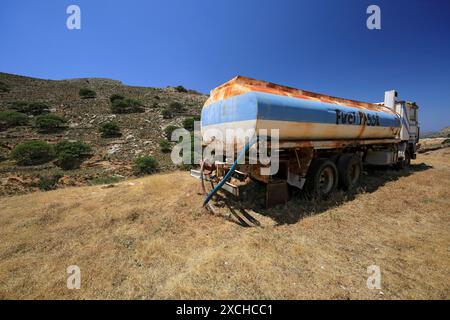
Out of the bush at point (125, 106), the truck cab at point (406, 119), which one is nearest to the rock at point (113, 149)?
the bush at point (125, 106)

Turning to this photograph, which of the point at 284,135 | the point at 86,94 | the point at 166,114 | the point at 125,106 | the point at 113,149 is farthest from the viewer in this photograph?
the point at 86,94

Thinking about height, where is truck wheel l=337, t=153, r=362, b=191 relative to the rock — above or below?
below

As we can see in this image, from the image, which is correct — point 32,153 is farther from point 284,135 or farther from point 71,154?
point 284,135

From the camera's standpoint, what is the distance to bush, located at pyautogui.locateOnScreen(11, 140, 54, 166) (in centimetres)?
1182

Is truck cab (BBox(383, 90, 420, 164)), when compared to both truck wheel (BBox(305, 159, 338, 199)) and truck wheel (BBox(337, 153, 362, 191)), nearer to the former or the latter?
truck wheel (BBox(337, 153, 362, 191))

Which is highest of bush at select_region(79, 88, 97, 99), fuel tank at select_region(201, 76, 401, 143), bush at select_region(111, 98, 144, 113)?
bush at select_region(79, 88, 97, 99)

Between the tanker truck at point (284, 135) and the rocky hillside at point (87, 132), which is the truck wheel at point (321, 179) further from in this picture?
the rocky hillside at point (87, 132)

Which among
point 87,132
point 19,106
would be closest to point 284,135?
point 87,132

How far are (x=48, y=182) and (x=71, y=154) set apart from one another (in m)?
4.15

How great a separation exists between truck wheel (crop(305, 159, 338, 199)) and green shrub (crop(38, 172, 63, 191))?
1048 cm

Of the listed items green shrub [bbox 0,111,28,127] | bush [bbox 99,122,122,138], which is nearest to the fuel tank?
bush [bbox 99,122,122,138]

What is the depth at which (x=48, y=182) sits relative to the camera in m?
9.03

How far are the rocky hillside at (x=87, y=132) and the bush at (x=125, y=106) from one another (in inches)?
23.8

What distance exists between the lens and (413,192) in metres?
5.98
